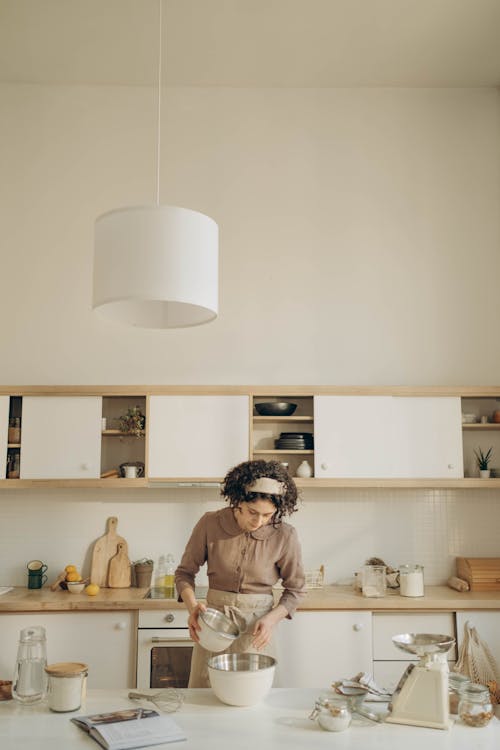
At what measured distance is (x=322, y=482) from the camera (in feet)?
14.5

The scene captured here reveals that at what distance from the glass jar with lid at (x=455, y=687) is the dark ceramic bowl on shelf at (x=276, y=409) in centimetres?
218

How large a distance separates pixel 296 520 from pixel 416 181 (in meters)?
2.43

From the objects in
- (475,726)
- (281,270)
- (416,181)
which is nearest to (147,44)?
(281,270)

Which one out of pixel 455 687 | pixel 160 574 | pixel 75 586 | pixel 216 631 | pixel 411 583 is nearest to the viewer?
pixel 455 687

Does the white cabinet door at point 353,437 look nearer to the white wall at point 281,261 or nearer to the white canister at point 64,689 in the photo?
the white wall at point 281,261

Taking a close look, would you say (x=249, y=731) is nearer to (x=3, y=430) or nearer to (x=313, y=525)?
(x=313, y=525)

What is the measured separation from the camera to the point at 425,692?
234 centimetres

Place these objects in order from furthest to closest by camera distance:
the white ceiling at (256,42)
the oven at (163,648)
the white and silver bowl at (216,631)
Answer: the white ceiling at (256,42) < the oven at (163,648) < the white and silver bowl at (216,631)

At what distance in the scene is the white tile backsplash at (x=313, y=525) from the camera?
4.70m

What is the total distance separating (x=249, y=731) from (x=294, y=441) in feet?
7.71

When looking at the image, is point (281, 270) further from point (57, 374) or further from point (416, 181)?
point (57, 374)

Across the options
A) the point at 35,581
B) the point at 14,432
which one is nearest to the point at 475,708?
the point at 35,581

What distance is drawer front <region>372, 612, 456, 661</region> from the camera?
4148 mm

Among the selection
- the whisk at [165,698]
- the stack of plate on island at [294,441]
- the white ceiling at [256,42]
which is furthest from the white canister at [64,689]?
the white ceiling at [256,42]
